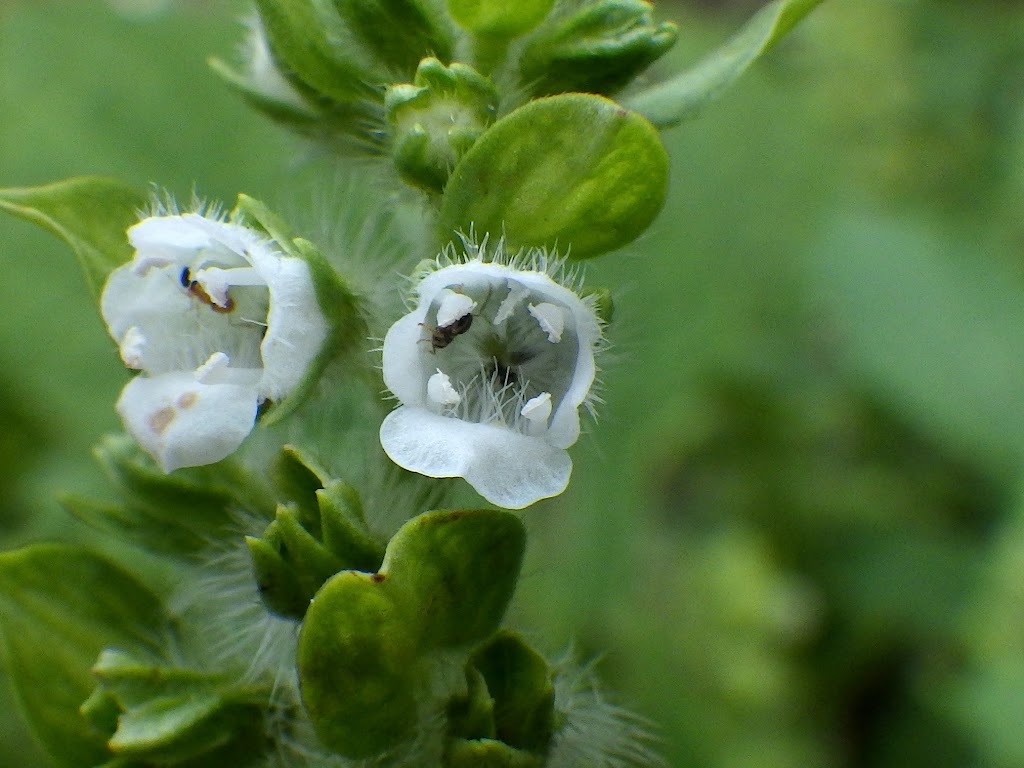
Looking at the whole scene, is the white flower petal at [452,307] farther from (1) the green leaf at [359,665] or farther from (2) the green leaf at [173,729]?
(2) the green leaf at [173,729]

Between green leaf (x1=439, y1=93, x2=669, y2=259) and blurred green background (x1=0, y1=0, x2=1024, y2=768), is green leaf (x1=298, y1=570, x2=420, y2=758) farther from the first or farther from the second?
blurred green background (x1=0, y1=0, x2=1024, y2=768)

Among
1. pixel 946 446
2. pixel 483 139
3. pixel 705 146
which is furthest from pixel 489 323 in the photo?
pixel 946 446

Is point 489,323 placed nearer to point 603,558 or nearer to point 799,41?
point 603,558

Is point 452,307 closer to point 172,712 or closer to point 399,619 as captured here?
point 399,619

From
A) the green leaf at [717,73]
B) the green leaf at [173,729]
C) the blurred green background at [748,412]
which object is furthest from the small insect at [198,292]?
the blurred green background at [748,412]

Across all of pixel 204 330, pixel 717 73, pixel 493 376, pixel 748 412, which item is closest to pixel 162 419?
pixel 204 330
